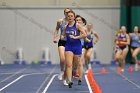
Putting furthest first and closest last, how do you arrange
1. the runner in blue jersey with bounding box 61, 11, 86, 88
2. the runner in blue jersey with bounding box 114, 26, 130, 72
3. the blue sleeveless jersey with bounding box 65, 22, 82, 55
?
the runner in blue jersey with bounding box 114, 26, 130, 72, the blue sleeveless jersey with bounding box 65, 22, 82, 55, the runner in blue jersey with bounding box 61, 11, 86, 88

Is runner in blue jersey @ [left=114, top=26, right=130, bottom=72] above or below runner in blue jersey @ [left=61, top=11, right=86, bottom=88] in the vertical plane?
below

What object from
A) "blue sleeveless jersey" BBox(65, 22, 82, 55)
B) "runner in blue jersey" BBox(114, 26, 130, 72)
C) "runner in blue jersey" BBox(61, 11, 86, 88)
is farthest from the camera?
"runner in blue jersey" BBox(114, 26, 130, 72)

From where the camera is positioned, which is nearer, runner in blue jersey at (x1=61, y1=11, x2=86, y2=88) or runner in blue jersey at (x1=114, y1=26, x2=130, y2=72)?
runner in blue jersey at (x1=61, y1=11, x2=86, y2=88)

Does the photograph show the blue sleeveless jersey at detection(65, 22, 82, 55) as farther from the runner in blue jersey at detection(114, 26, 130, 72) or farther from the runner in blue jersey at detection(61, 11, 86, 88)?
the runner in blue jersey at detection(114, 26, 130, 72)

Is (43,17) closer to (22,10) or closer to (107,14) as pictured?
(22,10)

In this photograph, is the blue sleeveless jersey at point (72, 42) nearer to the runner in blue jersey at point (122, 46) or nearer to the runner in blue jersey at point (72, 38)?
the runner in blue jersey at point (72, 38)

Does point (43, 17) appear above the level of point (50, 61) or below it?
above

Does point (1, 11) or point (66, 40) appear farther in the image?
point (1, 11)

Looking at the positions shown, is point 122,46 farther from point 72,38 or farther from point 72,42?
point 72,38

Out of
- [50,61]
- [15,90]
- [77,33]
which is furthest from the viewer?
[50,61]

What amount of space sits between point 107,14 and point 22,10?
5055 millimetres

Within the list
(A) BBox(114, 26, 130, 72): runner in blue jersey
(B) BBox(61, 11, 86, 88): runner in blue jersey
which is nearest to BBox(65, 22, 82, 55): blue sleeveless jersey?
(B) BBox(61, 11, 86, 88): runner in blue jersey

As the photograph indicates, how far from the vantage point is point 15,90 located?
10.8 metres

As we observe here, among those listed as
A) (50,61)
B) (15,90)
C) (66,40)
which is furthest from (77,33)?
(50,61)
